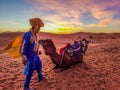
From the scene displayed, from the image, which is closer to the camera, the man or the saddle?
the man

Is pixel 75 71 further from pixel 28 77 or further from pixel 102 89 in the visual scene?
pixel 28 77

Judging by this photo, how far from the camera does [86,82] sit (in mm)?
7480

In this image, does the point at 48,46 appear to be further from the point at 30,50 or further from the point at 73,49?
the point at 30,50

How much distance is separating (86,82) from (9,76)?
3.11 meters

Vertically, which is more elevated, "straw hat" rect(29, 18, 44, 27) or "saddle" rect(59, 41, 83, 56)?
"straw hat" rect(29, 18, 44, 27)

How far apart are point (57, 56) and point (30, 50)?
1828 millimetres

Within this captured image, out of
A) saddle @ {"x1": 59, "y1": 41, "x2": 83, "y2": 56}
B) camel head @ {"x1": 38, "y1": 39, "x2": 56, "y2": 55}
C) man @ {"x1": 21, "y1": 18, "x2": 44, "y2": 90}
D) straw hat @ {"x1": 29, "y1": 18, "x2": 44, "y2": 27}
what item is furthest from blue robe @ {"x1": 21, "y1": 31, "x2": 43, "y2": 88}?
saddle @ {"x1": 59, "y1": 41, "x2": 83, "y2": 56}

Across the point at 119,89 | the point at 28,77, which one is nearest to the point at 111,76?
the point at 119,89

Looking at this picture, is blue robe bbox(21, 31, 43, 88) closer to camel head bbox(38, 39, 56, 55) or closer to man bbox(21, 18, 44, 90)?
man bbox(21, 18, 44, 90)

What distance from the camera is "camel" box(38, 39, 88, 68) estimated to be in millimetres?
8266

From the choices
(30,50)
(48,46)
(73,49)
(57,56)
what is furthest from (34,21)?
(73,49)

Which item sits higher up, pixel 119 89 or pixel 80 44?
pixel 80 44

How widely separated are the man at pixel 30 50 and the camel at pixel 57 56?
3.68 ft

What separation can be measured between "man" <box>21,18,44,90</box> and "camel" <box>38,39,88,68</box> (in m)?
1.12
